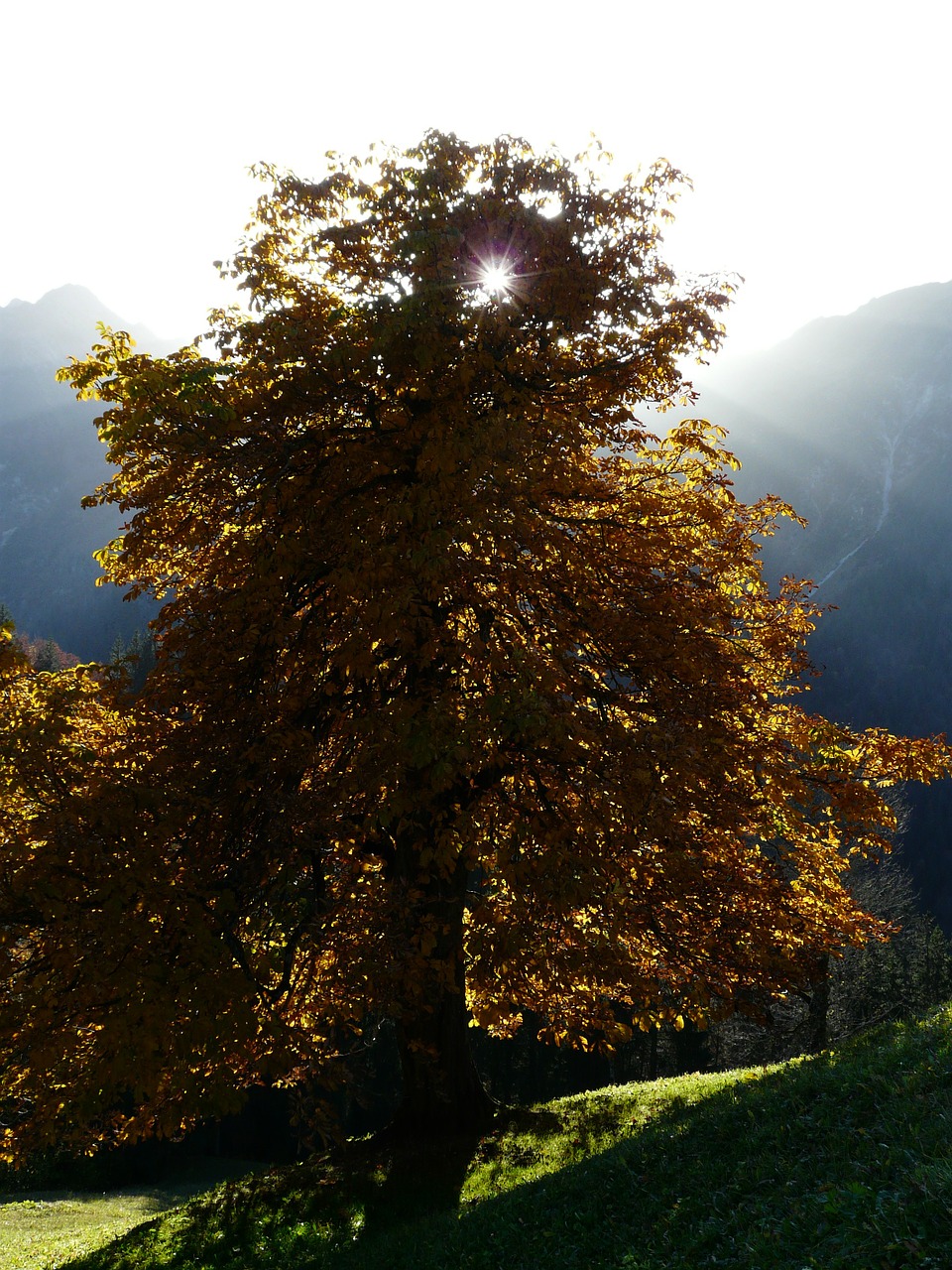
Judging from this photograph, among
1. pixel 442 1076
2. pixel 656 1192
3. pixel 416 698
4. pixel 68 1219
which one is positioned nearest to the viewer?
pixel 656 1192

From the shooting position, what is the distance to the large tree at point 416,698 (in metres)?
7.45

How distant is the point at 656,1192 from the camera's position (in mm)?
6266

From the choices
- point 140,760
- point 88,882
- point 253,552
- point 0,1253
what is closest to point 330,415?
point 253,552

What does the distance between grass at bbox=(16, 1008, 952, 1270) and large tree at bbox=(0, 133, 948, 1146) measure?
1.46m

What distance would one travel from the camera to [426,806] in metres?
8.45

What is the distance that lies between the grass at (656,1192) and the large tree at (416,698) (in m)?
1.46

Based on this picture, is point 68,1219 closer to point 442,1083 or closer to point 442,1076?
point 442,1083

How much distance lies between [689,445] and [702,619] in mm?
2472

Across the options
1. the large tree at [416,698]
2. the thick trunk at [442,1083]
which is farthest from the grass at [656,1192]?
the large tree at [416,698]

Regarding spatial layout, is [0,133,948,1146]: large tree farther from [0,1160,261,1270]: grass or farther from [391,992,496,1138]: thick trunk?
[0,1160,261,1270]: grass

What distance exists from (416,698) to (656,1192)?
470 centimetres

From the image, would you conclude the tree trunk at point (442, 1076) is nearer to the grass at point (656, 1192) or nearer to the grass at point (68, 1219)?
the grass at point (656, 1192)

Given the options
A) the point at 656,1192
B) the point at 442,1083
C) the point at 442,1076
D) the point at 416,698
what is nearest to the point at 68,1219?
the point at 442,1083

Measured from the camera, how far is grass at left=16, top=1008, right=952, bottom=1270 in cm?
464
